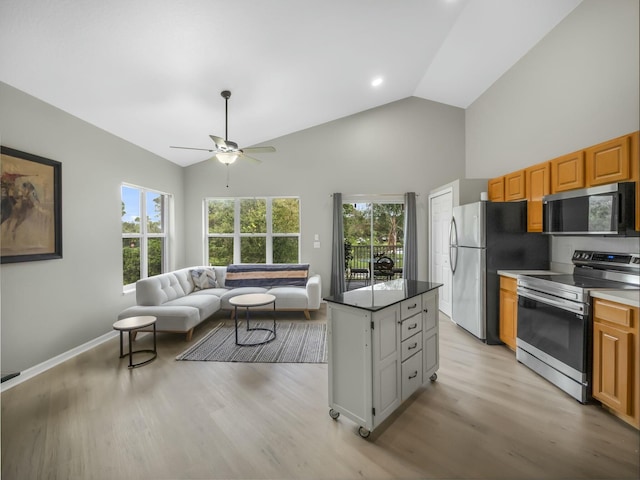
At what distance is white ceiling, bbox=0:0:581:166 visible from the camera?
2115 mm

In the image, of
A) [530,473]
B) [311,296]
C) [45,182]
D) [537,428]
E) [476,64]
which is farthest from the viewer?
[311,296]

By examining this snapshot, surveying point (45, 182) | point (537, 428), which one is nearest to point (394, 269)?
point (537, 428)

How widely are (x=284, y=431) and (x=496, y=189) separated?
12.2ft

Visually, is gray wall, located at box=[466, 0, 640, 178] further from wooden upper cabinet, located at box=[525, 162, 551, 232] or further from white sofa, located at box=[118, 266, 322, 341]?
white sofa, located at box=[118, 266, 322, 341]

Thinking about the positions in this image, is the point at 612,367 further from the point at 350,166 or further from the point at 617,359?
the point at 350,166

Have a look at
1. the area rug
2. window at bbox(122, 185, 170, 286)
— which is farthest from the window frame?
the area rug

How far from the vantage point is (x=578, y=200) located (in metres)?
2.42

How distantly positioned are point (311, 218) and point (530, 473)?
14.0ft

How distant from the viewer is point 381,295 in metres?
2.08

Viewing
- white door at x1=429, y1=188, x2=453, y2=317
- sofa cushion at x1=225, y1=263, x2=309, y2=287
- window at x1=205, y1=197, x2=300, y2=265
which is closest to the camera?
white door at x1=429, y1=188, x2=453, y2=317

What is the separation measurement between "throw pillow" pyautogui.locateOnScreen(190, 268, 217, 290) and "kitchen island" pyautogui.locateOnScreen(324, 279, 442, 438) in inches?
133

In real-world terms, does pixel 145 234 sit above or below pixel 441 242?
above

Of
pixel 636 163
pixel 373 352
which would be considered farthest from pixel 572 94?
pixel 373 352

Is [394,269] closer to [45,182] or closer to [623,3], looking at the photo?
[623,3]
